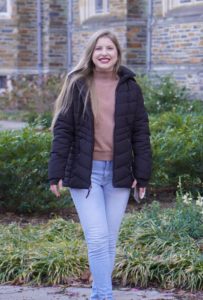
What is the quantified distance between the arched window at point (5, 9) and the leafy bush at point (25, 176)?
652 inches

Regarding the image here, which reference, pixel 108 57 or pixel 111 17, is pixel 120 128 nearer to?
pixel 108 57

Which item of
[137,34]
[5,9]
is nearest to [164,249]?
[137,34]

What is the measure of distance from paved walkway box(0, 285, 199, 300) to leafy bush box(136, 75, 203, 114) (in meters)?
10.1

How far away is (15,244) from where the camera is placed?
6.87 meters

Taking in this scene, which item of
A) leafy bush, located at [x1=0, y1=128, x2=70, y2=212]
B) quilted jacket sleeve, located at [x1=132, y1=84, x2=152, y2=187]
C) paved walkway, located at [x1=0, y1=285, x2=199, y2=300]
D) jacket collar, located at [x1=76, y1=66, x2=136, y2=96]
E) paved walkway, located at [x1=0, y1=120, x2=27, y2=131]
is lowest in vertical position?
paved walkway, located at [x1=0, y1=120, x2=27, y2=131]

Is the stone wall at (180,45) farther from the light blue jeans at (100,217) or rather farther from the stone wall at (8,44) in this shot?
the light blue jeans at (100,217)

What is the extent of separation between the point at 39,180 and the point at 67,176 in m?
3.50

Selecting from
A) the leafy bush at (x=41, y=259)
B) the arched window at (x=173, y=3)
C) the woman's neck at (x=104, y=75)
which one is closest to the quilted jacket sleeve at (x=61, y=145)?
the woman's neck at (x=104, y=75)

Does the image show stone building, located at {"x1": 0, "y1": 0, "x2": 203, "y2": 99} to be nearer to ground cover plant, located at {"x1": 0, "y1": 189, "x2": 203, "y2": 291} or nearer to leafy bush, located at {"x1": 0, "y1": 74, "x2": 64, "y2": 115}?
leafy bush, located at {"x1": 0, "y1": 74, "x2": 64, "y2": 115}

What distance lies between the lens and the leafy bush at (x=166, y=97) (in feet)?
54.2

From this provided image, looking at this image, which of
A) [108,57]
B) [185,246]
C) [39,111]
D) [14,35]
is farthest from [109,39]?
[14,35]

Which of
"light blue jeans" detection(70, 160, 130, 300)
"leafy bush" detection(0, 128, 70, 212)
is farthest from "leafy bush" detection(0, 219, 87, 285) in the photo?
"leafy bush" detection(0, 128, 70, 212)

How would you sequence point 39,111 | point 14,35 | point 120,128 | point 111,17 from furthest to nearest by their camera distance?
point 14,35 < point 111,17 < point 39,111 < point 120,128

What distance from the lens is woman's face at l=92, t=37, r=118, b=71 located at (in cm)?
504
